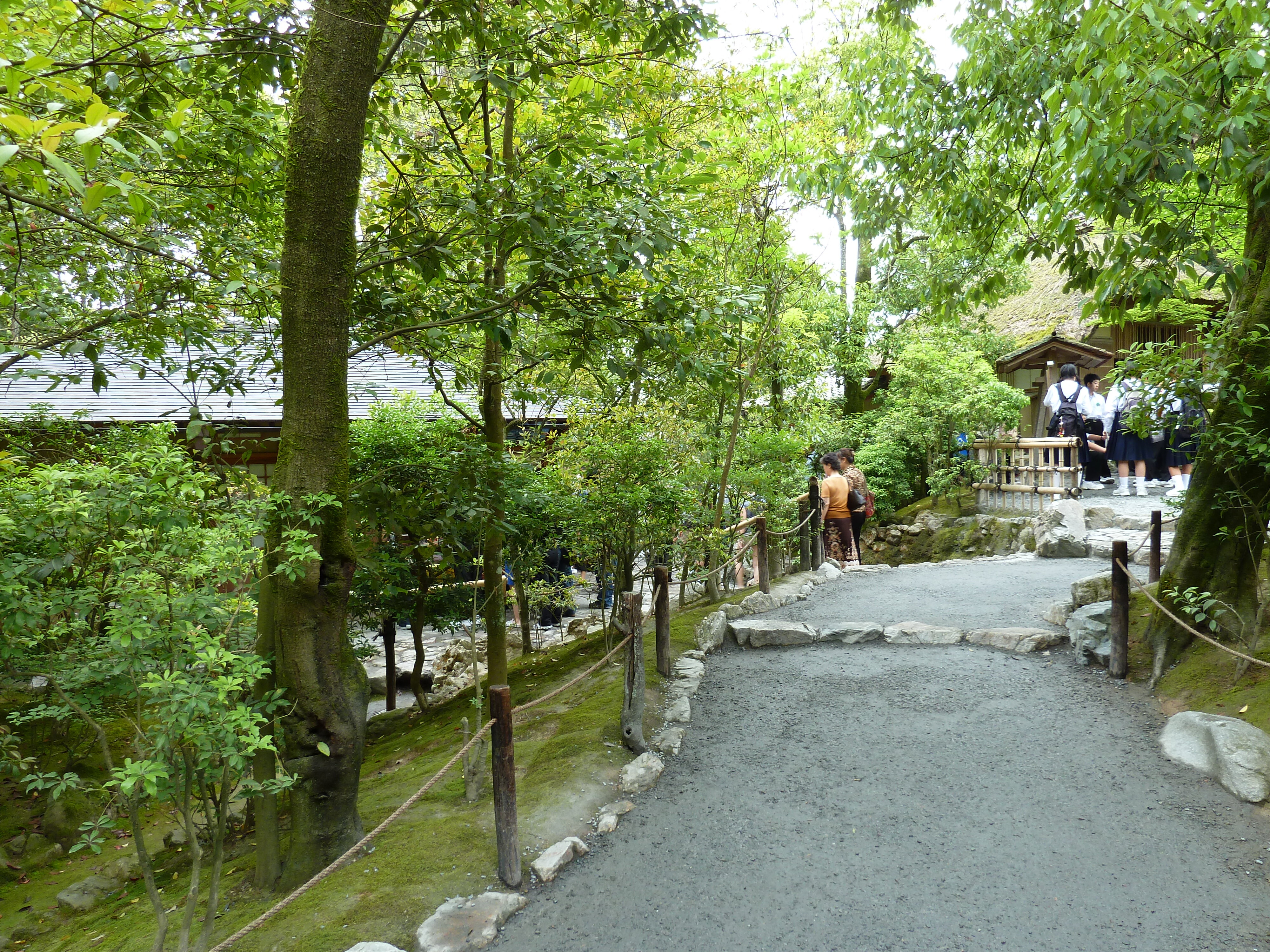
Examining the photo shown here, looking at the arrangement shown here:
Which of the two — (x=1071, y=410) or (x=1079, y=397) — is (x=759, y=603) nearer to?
(x=1071, y=410)

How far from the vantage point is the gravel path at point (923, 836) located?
340 cm

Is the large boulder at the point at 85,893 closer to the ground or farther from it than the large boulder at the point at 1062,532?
closer to the ground

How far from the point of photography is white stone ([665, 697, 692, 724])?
5.81m

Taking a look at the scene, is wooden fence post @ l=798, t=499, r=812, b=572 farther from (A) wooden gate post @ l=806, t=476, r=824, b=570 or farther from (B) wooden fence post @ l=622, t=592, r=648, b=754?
(B) wooden fence post @ l=622, t=592, r=648, b=754

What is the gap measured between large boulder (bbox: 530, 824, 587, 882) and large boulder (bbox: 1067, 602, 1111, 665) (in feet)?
15.6

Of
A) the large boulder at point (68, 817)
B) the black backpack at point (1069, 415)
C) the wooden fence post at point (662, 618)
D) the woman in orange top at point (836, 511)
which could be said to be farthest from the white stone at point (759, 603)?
the black backpack at point (1069, 415)

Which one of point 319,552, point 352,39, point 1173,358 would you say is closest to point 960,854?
point 319,552

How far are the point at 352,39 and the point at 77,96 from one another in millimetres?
2404

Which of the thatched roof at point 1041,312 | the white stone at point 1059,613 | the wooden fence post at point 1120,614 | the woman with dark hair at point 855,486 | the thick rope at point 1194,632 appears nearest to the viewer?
the thick rope at point 1194,632

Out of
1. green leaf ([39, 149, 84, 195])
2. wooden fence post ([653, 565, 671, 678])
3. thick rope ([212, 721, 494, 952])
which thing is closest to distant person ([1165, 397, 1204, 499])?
wooden fence post ([653, 565, 671, 678])

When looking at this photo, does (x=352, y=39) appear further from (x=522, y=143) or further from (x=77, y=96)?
(x=77, y=96)

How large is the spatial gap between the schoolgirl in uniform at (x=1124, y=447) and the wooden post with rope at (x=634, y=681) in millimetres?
10820

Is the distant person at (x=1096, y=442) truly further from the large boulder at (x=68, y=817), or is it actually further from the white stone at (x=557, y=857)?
the large boulder at (x=68, y=817)

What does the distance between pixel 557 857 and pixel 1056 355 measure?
15999 mm
